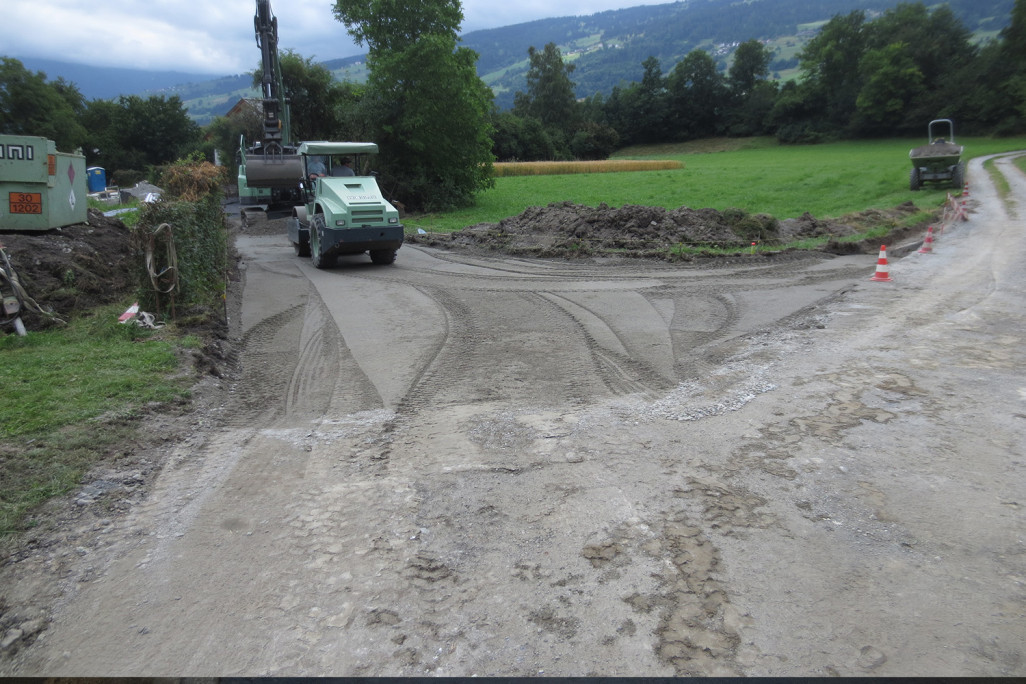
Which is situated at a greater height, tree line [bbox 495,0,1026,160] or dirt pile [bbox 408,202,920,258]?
tree line [bbox 495,0,1026,160]

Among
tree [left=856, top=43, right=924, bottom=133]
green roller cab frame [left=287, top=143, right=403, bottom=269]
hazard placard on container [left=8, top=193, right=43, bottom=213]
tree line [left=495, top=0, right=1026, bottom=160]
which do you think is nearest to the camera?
hazard placard on container [left=8, top=193, right=43, bottom=213]

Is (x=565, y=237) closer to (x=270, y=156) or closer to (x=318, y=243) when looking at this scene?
(x=318, y=243)

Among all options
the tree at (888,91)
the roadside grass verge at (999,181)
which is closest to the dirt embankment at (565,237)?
the roadside grass verge at (999,181)

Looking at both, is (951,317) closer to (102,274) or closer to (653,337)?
(653,337)

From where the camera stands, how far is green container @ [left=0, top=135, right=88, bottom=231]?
13.4m

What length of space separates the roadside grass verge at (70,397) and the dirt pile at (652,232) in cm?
1052

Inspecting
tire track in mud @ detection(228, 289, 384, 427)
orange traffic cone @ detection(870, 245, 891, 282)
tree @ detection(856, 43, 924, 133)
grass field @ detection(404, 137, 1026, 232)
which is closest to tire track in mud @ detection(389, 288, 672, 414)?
tire track in mud @ detection(228, 289, 384, 427)

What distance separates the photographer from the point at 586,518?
446cm

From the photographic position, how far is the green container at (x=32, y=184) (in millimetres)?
13359

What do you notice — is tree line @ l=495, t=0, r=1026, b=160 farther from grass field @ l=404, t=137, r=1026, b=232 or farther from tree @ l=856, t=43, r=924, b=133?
grass field @ l=404, t=137, r=1026, b=232

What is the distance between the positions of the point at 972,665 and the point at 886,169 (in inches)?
1420

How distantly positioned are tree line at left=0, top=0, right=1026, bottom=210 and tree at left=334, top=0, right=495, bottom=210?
0.06m

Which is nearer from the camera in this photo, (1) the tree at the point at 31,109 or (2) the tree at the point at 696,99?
(1) the tree at the point at 31,109

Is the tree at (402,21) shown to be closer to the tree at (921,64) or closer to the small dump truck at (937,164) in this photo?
the small dump truck at (937,164)
